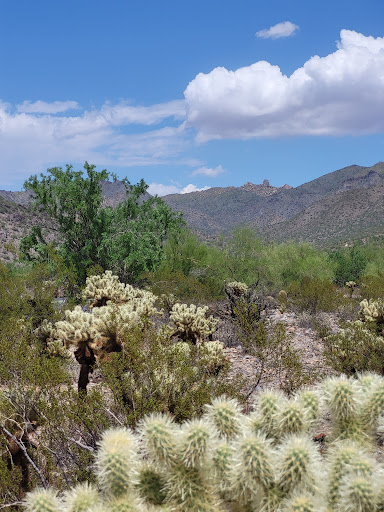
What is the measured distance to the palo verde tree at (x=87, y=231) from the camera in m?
17.7

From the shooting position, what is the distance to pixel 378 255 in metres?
39.1

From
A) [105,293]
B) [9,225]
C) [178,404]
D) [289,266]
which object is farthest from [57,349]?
[9,225]

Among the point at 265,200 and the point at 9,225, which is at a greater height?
the point at 265,200

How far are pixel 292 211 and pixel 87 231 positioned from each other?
168 metres

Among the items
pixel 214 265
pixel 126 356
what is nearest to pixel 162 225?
pixel 214 265

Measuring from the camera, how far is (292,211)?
593ft

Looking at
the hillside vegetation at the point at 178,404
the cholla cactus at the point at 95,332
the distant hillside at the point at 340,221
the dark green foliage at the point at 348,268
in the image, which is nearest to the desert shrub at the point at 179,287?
the hillside vegetation at the point at 178,404

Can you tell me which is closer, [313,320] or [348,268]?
[313,320]

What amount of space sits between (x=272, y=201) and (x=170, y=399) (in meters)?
189

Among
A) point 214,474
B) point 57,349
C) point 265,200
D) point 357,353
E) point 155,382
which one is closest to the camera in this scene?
point 214,474

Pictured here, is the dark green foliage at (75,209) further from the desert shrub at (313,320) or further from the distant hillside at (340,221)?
the distant hillside at (340,221)

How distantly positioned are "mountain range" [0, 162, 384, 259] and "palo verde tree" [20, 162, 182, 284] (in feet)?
3.26

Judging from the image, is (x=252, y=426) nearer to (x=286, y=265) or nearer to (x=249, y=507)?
(x=249, y=507)

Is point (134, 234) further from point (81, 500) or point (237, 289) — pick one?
point (81, 500)
